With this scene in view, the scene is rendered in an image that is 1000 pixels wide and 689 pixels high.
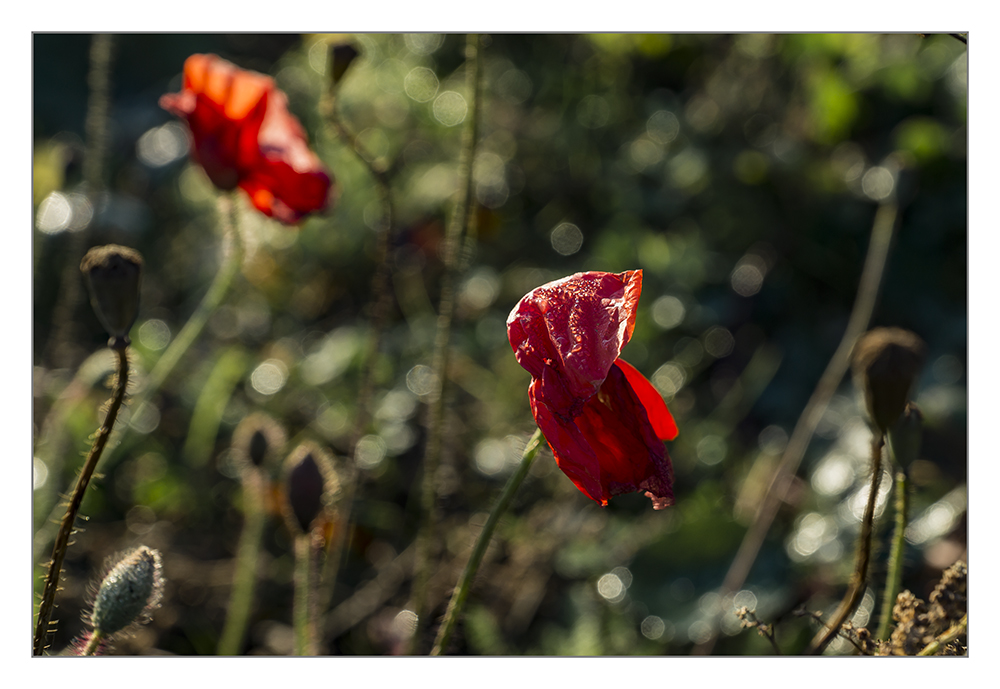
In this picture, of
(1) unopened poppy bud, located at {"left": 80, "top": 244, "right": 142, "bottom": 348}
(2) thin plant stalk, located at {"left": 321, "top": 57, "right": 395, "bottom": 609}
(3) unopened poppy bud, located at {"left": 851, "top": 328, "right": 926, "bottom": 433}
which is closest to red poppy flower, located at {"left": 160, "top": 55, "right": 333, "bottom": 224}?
(2) thin plant stalk, located at {"left": 321, "top": 57, "right": 395, "bottom": 609}

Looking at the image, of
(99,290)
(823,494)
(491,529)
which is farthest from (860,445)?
(99,290)

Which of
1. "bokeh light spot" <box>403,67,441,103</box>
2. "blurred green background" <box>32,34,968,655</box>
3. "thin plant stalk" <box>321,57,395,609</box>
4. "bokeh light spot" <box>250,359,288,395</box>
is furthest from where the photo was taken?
"bokeh light spot" <box>403,67,441,103</box>

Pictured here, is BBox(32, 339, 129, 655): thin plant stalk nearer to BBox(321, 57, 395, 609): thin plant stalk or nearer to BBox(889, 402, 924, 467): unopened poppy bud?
BBox(321, 57, 395, 609): thin plant stalk

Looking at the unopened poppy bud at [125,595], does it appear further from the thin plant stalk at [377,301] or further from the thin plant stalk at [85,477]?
the thin plant stalk at [377,301]

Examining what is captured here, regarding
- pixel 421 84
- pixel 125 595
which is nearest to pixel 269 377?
pixel 421 84

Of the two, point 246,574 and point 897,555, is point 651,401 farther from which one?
point 246,574

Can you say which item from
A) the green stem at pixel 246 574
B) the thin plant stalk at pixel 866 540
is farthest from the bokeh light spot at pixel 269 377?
the thin plant stalk at pixel 866 540
